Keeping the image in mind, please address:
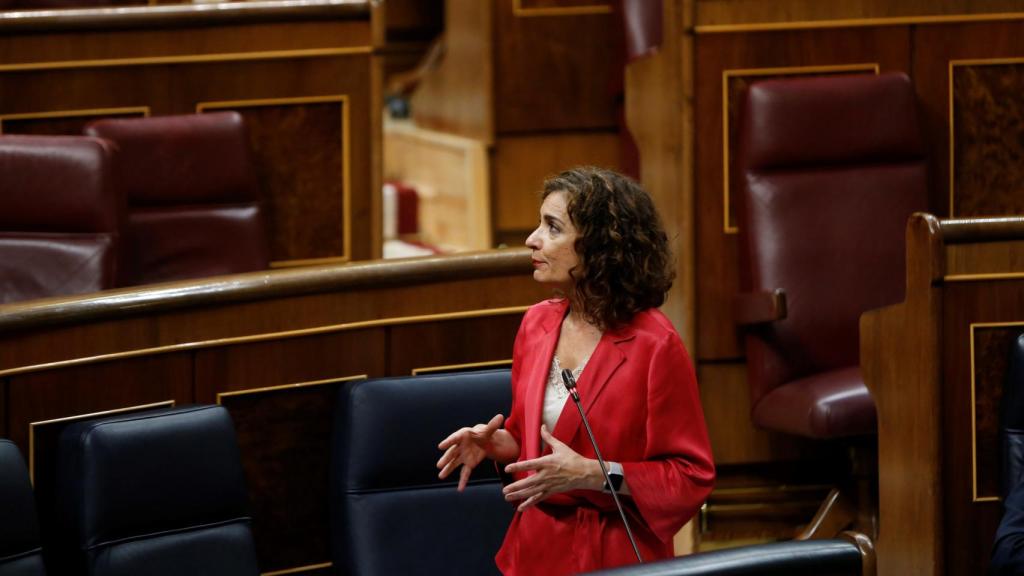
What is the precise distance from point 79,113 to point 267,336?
16.6 inches

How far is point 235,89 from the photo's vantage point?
1.28 m

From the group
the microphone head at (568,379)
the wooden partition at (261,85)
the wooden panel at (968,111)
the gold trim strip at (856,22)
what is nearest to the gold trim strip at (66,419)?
the microphone head at (568,379)

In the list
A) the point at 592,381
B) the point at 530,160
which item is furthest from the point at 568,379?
the point at 530,160

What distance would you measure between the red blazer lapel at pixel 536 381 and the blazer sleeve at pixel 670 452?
0.05 meters

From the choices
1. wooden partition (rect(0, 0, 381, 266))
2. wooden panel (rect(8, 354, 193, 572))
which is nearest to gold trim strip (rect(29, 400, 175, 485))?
wooden panel (rect(8, 354, 193, 572))

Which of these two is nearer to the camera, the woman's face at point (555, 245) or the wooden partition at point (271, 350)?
the woman's face at point (555, 245)

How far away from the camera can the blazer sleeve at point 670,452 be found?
660 millimetres

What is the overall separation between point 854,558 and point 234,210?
0.76 metres

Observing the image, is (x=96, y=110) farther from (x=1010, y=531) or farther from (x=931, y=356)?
(x=1010, y=531)

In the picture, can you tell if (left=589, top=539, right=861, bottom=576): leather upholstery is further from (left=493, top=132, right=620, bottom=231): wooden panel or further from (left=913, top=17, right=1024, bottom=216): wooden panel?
(left=493, top=132, right=620, bottom=231): wooden panel

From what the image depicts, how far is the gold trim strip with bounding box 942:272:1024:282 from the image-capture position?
0.94m

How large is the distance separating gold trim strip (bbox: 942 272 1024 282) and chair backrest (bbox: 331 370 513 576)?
0.29 meters

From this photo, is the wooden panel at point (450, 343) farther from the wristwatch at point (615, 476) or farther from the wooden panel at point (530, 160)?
the wooden panel at point (530, 160)

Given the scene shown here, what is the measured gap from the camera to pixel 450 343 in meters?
0.98
